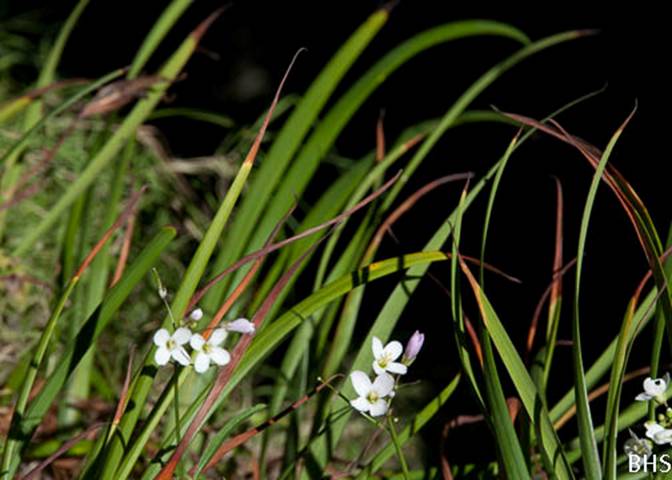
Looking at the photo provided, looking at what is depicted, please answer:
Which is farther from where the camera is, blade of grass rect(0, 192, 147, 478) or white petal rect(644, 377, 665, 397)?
blade of grass rect(0, 192, 147, 478)

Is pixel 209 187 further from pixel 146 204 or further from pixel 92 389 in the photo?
pixel 92 389

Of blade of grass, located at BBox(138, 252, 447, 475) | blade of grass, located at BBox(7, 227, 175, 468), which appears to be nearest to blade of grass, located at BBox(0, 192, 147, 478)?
blade of grass, located at BBox(7, 227, 175, 468)

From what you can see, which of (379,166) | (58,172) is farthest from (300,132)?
(58,172)

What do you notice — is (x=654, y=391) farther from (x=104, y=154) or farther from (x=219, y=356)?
(x=104, y=154)

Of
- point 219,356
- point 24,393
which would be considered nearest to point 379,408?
point 219,356

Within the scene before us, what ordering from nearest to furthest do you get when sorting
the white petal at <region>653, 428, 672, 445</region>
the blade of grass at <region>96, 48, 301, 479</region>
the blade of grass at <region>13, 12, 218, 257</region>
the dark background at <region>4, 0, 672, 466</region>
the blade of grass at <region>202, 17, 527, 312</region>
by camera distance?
1. the white petal at <region>653, 428, 672, 445</region>
2. the blade of grass at <region>96, 48, 301, 479</region>
3. the blade of grass at <region>202, 17, 527, 312</region>
4. the blade of grass at <region>13, 12, 218, 257</region>
5. the dark background at <region>4, 0, 672, 466</region>

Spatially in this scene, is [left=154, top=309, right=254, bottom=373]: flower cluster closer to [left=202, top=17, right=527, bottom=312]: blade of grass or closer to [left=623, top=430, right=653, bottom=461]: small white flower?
[left=623, top=430, right=653, bottom=461]: small white flower

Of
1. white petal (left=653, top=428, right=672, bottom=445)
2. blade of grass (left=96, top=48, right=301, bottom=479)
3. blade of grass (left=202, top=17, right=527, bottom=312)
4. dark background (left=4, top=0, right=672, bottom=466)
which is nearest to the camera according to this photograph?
white petal (left=653, top=428, right=672, bottom=445)
